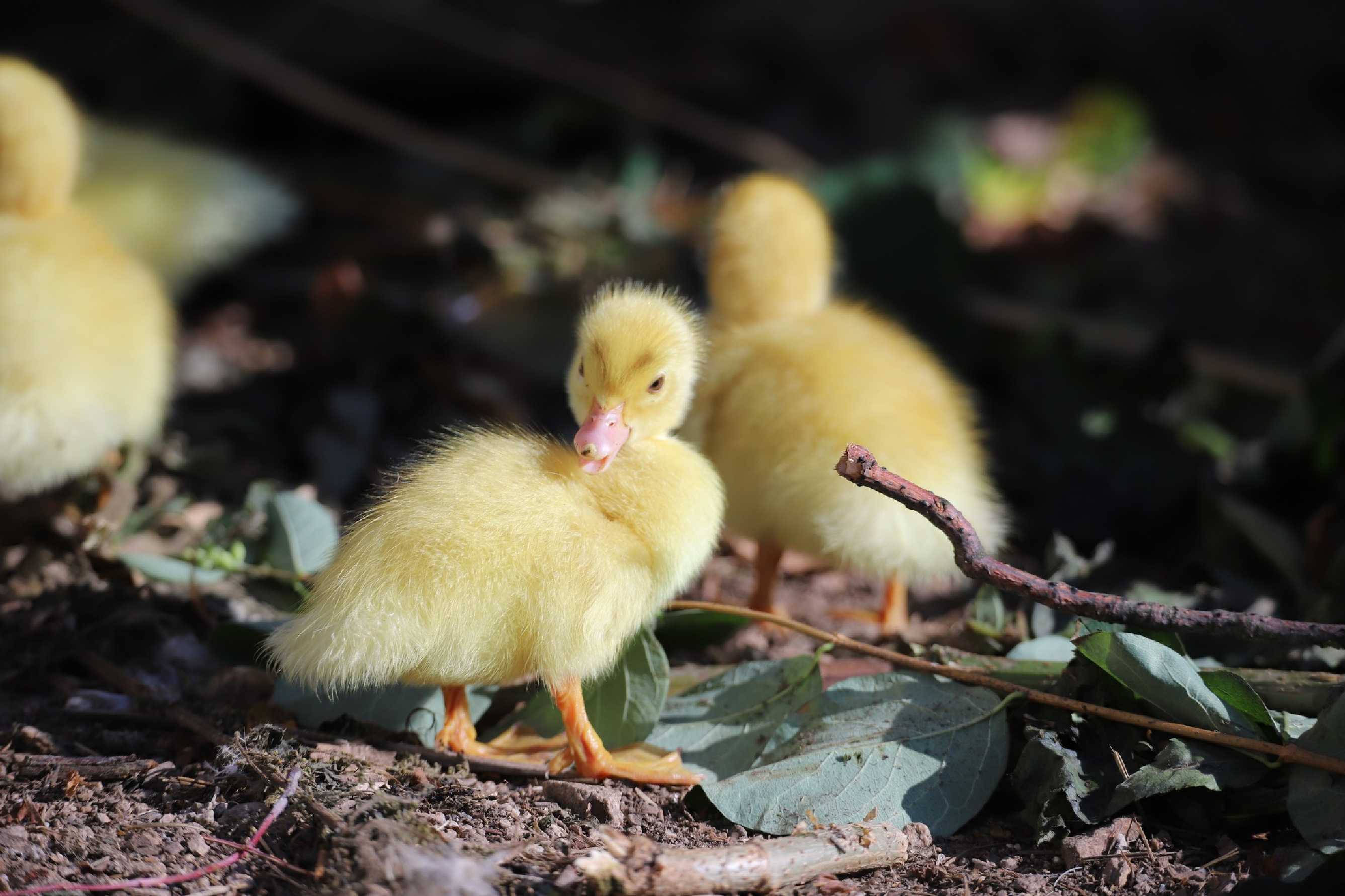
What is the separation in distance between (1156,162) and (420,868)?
4736 mm

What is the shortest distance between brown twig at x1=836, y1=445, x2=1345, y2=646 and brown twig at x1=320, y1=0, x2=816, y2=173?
281 centimetres

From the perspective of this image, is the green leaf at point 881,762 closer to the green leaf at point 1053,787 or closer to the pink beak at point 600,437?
the green leaf at point 1053,787

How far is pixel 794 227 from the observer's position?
273 centimetres

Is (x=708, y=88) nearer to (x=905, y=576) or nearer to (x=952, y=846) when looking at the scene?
(x=905, y=576)

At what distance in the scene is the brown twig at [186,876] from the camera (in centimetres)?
173

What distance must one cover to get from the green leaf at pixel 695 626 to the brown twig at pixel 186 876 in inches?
31.6

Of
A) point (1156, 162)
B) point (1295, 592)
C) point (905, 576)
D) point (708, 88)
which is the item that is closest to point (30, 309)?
point (905, 576)

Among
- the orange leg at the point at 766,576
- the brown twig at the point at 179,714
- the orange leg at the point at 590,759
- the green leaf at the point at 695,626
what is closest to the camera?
the brown twig at the point at 179,714

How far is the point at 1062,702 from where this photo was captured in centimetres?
207

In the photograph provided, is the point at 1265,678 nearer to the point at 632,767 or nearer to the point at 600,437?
the point at 632,767

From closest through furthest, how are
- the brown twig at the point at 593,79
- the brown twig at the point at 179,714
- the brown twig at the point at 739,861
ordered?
the brown twig at the point at 739,861, the brown twig at the point at 179,714, the brown twig at the point at 593,79

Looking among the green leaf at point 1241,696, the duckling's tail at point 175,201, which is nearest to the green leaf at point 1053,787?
the green leaf at point 1241,696

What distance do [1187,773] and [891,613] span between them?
2.57 ft

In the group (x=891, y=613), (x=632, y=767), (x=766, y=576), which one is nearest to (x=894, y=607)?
(x=891, y=613)
